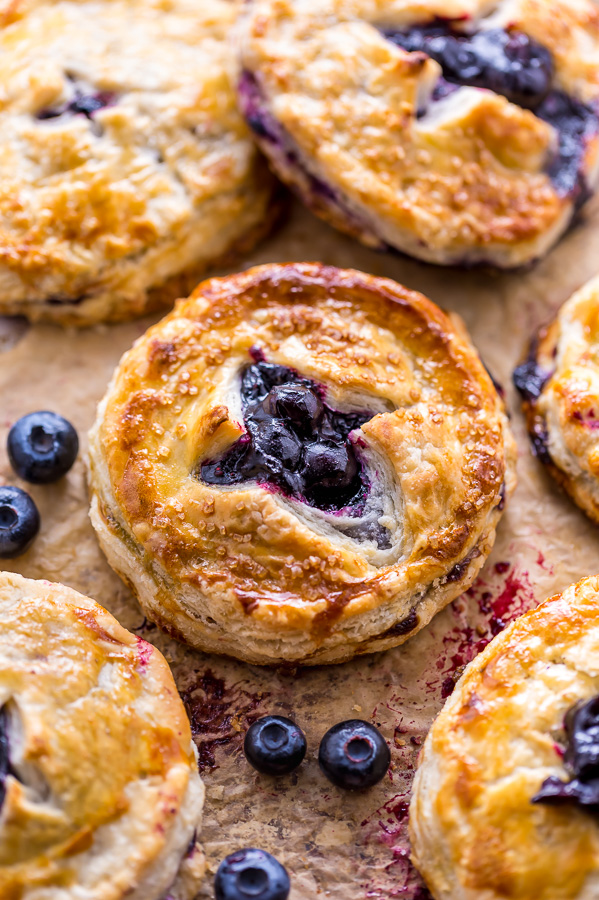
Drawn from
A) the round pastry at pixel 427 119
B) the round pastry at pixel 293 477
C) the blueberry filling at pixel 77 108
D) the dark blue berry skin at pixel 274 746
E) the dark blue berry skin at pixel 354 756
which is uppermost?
the round pastry at pixel 427 119

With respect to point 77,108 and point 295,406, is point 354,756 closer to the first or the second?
point 295,406

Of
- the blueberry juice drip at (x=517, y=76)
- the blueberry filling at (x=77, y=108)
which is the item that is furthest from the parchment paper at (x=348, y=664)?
the blueberry filling at (x=77, y=108)

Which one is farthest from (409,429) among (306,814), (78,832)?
(78,832)

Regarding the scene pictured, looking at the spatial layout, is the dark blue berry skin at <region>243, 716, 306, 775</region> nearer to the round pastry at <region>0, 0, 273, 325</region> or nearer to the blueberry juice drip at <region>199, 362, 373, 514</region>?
the blueberry juice drip at <region>199, 362, 373, 514</region>

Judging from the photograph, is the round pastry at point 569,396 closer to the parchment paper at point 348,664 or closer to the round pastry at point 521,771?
the parchment paper at point 348,664

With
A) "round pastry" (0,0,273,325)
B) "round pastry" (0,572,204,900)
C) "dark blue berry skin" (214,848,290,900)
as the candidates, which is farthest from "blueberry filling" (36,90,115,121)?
"dark blue berry skin" (214,848,290,900)
